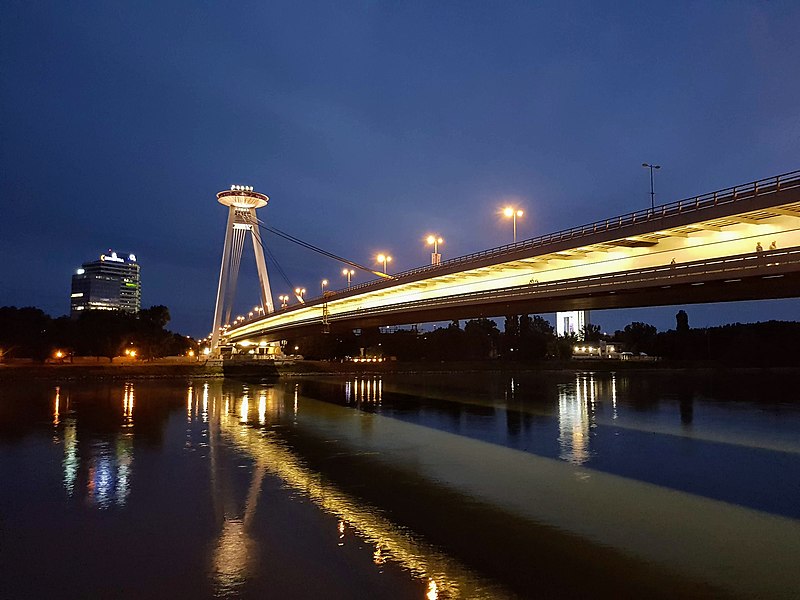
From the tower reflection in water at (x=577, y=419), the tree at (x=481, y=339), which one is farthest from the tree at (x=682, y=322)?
the tower reflection in water at (x=577, y=419)

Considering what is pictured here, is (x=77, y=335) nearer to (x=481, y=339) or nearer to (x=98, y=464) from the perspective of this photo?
(x=481, y=339)

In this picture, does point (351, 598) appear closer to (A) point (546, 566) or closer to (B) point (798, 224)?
(A) point (546, 566)

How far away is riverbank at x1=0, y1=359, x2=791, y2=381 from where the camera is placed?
69.3 metres

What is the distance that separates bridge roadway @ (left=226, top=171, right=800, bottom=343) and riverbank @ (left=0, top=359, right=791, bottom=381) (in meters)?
44.6

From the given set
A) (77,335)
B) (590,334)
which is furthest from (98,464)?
(590,334)

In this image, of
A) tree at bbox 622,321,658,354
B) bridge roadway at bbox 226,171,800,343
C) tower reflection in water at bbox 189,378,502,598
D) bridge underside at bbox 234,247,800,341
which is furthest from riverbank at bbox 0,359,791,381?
tower reflection in water at bbox 189,378,502,598

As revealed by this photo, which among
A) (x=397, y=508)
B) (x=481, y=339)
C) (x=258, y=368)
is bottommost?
(x=397, y=508)

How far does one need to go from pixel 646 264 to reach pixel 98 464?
23.5 metres

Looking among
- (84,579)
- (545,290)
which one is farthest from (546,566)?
(545,290)

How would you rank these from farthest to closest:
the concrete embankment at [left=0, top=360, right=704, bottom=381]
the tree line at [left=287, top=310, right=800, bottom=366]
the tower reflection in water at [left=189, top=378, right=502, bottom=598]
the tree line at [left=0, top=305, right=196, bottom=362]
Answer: the tree line at [left=287, top=310, right=800, bottom=366]
the tree line at [left=0, top=305, right=196, bottom=362]
the concrete embankment at [left=0, top=360, right=704, bottom=381]
the tower reflection in water at [left=189, top=378, right=502, bottom=598]

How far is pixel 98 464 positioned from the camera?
20750 mm

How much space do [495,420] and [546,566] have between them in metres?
24.0

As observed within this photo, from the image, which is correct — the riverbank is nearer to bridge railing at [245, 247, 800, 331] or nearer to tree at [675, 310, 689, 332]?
tree at [675, 310, 689, 332]

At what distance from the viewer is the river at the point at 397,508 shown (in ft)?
33.7
